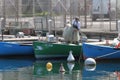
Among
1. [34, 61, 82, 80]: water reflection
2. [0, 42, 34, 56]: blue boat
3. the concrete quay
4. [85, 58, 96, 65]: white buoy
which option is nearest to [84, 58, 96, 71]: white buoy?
[85, 58, 96, 65]: white buoy

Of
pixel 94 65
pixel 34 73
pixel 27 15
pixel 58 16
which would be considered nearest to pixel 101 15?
pixel 58 16

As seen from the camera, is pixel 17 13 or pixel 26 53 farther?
pixel 17 13

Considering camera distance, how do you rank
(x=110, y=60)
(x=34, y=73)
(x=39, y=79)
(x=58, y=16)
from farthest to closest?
(x=58, y=16), (x=110, y=60), (x=34, y=73), (x=39, y=79)

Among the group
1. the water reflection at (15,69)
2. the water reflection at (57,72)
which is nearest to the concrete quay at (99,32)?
the water reflection at (57,72)

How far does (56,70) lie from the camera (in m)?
23.7

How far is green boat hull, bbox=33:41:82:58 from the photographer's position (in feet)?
90.1

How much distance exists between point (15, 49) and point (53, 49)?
2.53m

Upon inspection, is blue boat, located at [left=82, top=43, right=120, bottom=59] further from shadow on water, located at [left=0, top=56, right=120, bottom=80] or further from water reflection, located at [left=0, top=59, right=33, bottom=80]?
water reflection, located at [left=0, top=59, right=33, bottom=80]

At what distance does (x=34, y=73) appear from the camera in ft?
75.3

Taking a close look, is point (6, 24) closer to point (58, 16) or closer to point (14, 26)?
point (14, 26)

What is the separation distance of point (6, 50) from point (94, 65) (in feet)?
22.1

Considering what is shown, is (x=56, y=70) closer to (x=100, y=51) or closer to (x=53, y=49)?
(x=100, y=51)

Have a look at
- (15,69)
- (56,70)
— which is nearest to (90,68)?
(56,70)

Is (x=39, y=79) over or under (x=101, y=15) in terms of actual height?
under
